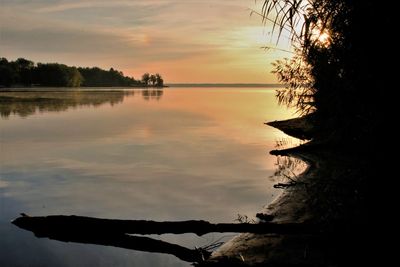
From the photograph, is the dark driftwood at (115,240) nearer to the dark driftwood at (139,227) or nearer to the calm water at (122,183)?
the dark driftwood at (139,227)

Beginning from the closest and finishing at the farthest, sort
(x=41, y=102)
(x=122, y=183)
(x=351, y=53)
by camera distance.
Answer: (x=351, y=53)
(x=122, y=183)
(x=41, y=102)

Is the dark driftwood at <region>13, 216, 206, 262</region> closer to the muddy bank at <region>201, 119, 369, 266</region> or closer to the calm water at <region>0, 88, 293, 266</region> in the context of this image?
the calm water at <region>0, 88, 293, 266</region>

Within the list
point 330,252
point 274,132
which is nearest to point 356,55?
point 330,252

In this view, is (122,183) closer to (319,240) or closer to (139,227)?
(139,227)

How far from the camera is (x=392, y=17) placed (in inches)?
281

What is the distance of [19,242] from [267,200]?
787 centimetres

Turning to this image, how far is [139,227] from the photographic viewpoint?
909 centimetres

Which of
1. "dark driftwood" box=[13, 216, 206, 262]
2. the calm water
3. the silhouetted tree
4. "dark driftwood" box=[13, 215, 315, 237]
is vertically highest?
the silhouetted tree

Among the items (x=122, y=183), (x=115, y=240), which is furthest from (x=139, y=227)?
(x=122, y=183)

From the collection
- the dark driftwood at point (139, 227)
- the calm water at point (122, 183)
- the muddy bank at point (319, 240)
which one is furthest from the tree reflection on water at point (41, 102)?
the muddy bank at point (319, 240)

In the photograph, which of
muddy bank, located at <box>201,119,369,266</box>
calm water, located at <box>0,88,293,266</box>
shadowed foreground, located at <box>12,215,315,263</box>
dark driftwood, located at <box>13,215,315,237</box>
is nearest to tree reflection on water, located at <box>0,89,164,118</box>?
calm water, located at <box>0,88,293,266</box>

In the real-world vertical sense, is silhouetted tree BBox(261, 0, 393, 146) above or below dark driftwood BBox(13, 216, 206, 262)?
above

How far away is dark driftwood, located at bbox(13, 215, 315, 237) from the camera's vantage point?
8.59 m

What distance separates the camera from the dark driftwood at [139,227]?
8594 mm
